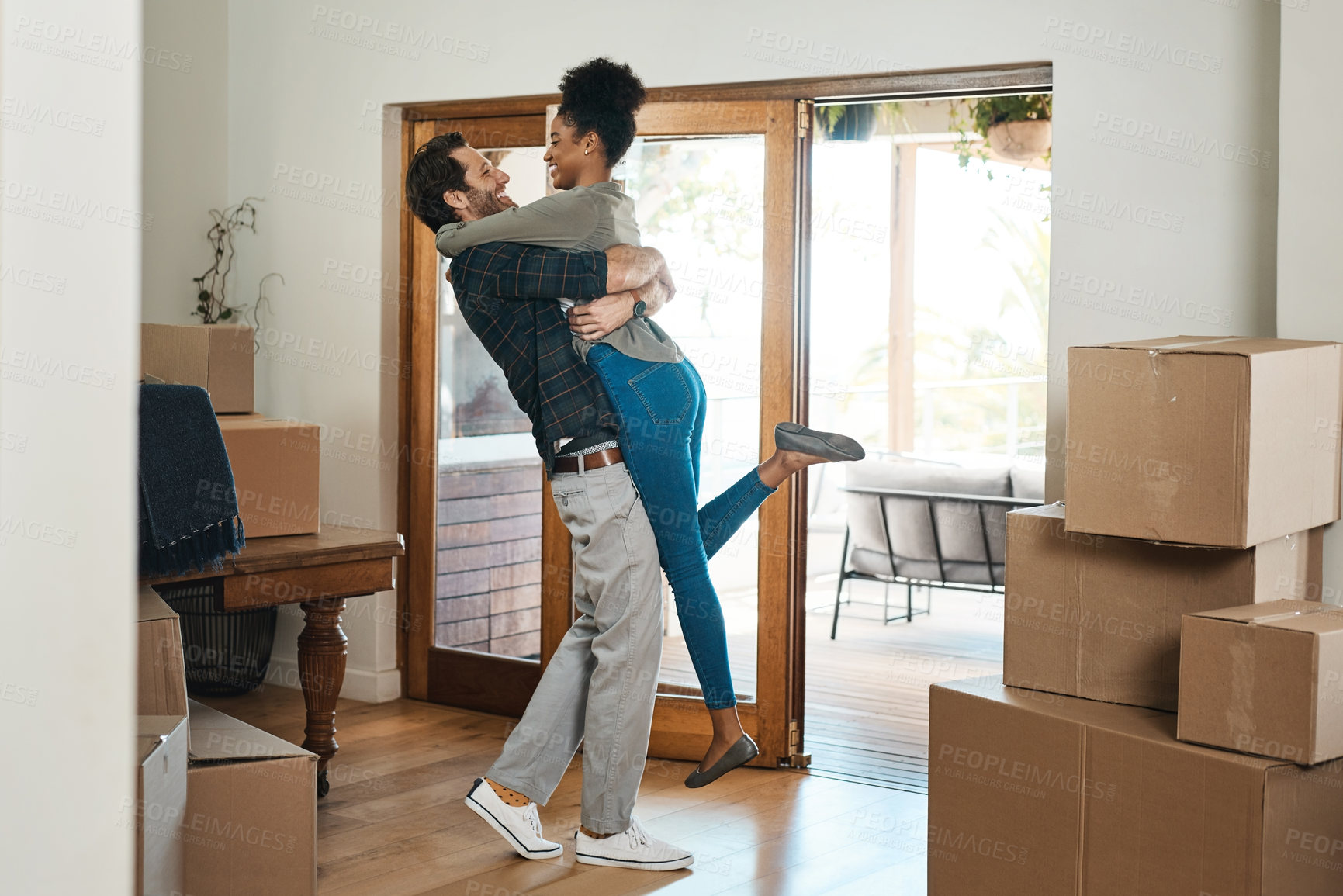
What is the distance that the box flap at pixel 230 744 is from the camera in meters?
2.09

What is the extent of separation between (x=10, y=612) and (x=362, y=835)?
1906mm

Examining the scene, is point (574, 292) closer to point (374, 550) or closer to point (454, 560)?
point (374, 550)

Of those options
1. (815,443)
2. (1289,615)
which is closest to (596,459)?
(815,443)

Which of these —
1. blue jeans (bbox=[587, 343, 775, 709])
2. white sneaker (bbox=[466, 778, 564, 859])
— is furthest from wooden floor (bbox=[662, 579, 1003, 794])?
white sneaker (bbox=[466, 778, 564, 859])

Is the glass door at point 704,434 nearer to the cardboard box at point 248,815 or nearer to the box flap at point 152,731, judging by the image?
the cardboard box at point 248,815

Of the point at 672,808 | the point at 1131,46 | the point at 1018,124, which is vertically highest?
the point at 1018,124

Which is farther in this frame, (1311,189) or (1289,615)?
(1311,189)

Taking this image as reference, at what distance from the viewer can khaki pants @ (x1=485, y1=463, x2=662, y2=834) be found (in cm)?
253

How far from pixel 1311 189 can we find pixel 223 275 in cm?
337

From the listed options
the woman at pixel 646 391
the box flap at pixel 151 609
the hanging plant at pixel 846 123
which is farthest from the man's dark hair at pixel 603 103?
the hanging plant at pixel 846 123

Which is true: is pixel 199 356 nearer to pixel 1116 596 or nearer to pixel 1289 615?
pixel 1116 596

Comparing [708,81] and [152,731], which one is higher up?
[708,81]

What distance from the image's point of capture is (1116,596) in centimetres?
209

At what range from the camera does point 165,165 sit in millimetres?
4066
